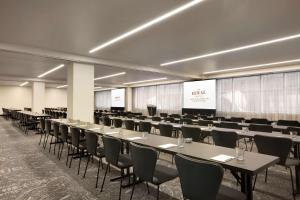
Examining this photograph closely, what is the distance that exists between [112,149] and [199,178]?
154 cm

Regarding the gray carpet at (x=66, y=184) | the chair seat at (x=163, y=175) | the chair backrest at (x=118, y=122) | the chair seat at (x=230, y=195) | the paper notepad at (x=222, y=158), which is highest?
the paper notepad at (x=222, y=158)

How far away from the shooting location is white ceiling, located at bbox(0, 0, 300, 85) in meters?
3.63

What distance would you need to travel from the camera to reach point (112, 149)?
9.63 ft

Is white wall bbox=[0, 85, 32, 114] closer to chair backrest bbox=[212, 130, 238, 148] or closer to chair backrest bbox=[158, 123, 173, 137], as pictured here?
chair backrest bbox=[158, 123, 173, 137]

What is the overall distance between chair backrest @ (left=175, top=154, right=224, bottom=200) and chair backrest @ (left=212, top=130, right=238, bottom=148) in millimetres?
2242

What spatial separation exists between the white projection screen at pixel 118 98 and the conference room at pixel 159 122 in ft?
30.2

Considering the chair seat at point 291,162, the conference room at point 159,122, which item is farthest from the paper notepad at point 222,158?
the chair seat at point 291,162

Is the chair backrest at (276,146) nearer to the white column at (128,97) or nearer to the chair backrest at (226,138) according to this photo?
the chair backrest at (226,138)

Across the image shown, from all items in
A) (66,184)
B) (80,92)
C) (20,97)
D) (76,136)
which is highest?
(20,97)

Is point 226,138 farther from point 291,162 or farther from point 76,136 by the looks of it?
point 76,136

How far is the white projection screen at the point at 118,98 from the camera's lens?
1867cm

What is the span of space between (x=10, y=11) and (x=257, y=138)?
16.9 ft

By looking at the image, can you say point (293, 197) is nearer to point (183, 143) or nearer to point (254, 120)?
point (183, 143)

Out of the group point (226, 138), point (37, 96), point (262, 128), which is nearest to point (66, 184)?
point (226, 138)
